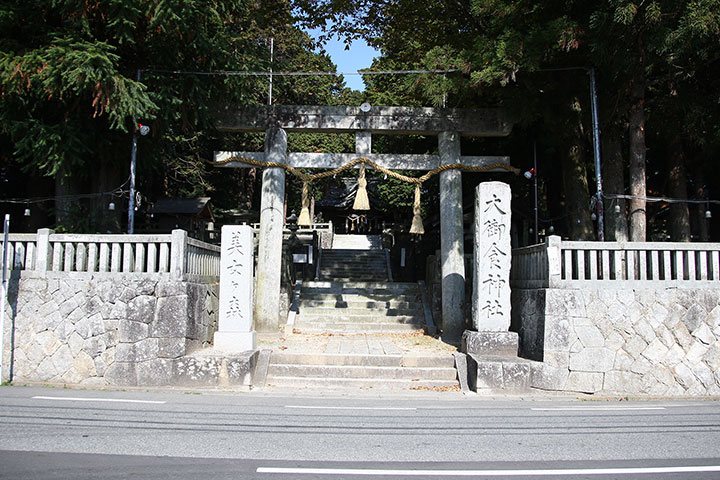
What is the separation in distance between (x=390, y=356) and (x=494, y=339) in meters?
1.92

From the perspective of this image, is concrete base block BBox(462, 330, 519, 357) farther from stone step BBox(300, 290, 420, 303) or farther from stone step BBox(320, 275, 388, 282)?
stone step BBox(320, 275, 388, 282)

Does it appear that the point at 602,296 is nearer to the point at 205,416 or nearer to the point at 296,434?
the point at 296,434

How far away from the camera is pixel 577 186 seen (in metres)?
12.9

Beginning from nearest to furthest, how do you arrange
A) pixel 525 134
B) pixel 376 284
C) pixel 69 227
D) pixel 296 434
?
pixel 296 434 → pixel 69 227 → pixel 376 284 → pixel 525 134

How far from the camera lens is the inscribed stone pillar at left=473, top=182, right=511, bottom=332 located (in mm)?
9609

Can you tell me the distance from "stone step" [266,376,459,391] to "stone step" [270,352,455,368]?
0.49 m

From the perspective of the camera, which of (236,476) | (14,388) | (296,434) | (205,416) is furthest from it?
(14,388)

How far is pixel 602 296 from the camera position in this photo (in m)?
9.02

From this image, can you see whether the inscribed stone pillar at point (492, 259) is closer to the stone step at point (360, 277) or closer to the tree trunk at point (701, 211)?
the stone step at point (360, 277)

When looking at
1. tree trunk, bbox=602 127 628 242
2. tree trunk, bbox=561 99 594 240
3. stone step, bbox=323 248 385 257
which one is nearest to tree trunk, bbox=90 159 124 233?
stone step, bbox=323 248 385 257

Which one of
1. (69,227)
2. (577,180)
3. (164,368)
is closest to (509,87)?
(577,180)

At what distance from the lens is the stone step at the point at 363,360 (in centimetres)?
964

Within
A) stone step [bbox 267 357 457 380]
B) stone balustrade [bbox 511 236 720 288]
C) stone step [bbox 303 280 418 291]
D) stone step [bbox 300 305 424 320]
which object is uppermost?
stone balustrade [bbox 511 236 720 288]

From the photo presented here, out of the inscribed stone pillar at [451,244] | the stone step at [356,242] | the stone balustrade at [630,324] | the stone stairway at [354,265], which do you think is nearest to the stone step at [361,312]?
the inscribed stone pillar at [451,244]
